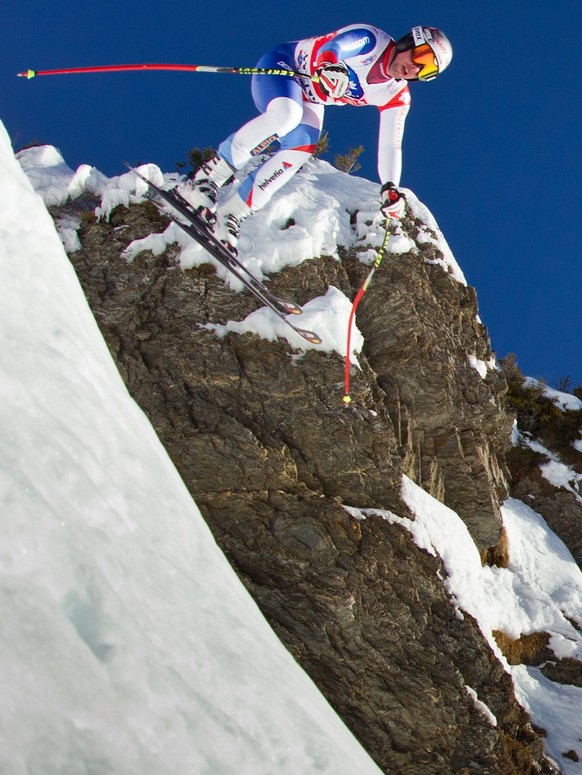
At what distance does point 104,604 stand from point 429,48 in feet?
20.9

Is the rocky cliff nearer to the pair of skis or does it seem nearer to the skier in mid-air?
the pair of skis

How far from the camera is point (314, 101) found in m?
7.02

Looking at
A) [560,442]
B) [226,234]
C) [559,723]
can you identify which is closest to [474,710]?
[559,723]

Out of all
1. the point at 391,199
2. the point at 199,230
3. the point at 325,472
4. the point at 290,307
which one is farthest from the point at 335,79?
the point at 325,472

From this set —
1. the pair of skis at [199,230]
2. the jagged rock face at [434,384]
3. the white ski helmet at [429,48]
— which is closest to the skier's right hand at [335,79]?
the white ski helmet at [429,48]

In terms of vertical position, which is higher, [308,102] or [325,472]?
[308,102]

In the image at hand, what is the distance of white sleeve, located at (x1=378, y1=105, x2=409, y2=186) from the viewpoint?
692 cm

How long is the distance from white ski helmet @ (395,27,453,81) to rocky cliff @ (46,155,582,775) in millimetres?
4196

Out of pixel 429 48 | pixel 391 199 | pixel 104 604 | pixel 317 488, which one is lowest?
pixel 104 604

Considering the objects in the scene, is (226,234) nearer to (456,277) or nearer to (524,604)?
(456,277)

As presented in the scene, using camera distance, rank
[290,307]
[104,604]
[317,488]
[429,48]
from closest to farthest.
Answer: [104,604] < [429,48] < [290,307] < [317,488]

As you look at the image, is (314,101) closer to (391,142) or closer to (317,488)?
(391,142)

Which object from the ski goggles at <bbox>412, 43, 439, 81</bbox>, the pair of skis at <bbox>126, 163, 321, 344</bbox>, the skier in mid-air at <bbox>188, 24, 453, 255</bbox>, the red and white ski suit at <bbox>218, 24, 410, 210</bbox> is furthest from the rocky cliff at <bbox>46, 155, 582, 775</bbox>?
the ski goggles at <bbox>412, 43, 439, 81</bbox>

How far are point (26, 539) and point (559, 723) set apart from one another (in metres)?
11.1
